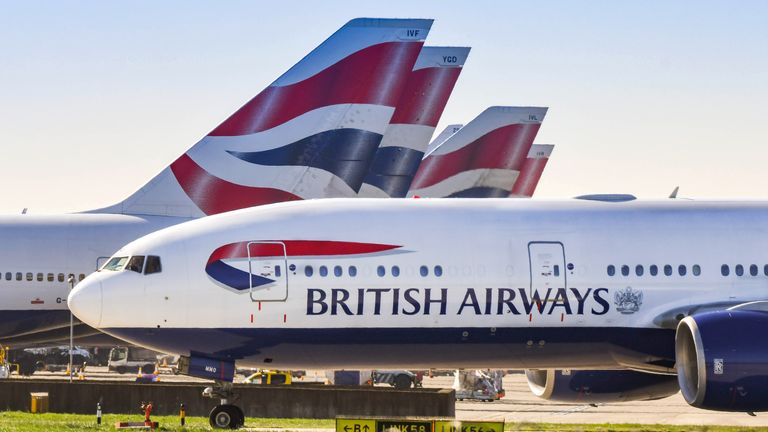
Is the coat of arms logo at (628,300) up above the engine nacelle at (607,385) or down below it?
above

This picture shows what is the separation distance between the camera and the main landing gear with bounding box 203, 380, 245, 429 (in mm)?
26781

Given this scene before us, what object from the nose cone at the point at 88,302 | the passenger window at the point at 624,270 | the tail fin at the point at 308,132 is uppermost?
the tail fin at the point at 308,132

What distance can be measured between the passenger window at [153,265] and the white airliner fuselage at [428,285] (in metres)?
0.10

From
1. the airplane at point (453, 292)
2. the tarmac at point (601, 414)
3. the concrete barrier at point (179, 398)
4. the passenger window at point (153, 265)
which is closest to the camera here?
the airplane at point (453, 292)

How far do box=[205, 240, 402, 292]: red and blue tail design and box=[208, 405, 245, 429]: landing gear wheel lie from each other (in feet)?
8.12

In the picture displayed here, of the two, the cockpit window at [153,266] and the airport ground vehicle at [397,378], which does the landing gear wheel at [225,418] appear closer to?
the cockpit window at [153,266]

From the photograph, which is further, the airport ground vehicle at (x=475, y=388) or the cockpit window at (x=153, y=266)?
the airport ground vehicle at (x=475, y=388)

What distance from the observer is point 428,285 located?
27.2 metres

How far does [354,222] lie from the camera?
27.5 meters

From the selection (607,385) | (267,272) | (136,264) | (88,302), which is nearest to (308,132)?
(267,272)

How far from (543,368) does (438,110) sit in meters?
15.3

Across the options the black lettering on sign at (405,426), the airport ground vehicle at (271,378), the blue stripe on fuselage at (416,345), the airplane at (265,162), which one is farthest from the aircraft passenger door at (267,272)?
the airport ground vehicle at (271,378)

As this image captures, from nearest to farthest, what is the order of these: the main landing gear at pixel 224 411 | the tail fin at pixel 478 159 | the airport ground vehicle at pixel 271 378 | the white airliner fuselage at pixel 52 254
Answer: the main landing gear at pixel 224 411, the white airliner fuselage at pixel 52 254, the tail fin at pixel 478 159, the airport ground vehicle at pixel 271 378

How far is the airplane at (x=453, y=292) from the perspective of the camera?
26.5 metres
